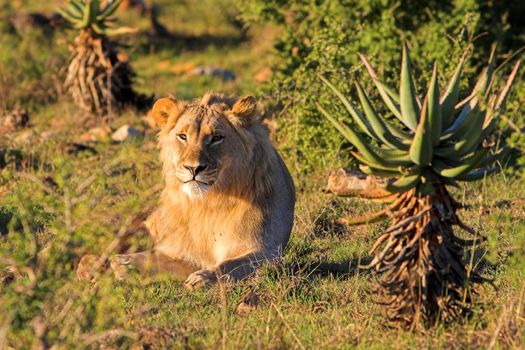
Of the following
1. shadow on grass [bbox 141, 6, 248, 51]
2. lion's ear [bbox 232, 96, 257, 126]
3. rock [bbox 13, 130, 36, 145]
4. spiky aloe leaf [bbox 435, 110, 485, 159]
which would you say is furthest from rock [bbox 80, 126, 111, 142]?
spiky aloe leaf [bbox 435, 110, 485, 159]

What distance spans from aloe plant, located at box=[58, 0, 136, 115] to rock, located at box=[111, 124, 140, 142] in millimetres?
834

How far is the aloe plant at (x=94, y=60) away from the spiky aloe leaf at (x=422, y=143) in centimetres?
822

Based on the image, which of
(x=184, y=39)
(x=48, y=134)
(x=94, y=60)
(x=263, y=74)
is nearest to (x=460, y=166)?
(x=48, y=134)

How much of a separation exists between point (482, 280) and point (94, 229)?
1965 mm

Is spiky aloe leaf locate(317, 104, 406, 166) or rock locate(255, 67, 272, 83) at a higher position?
spiky aloe leaf locate(317, 104, 406, 166)

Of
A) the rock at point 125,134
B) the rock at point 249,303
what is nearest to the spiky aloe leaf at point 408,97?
the rock at point 249,303

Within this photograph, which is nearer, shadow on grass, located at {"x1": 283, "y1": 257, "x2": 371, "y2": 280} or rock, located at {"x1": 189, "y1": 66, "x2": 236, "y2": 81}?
shadow on grass, located at {"x1": 283, "y1": 257, "x2": 371, "y2": 280}

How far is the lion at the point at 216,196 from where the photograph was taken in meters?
6.73

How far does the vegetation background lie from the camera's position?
4883mm

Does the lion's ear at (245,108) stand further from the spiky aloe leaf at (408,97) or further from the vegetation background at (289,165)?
the spiky aloe leaf at (408,97)

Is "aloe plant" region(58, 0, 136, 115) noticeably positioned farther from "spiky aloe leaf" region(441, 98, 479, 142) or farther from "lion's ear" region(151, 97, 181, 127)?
"spiky aloe leaf" region(441, 98, 479, 142)

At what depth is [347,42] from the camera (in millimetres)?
10602

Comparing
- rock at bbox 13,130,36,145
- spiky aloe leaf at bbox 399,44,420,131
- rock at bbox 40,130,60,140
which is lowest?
rock at bbox 40,130,60,140

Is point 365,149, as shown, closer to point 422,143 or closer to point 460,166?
point 422,143
